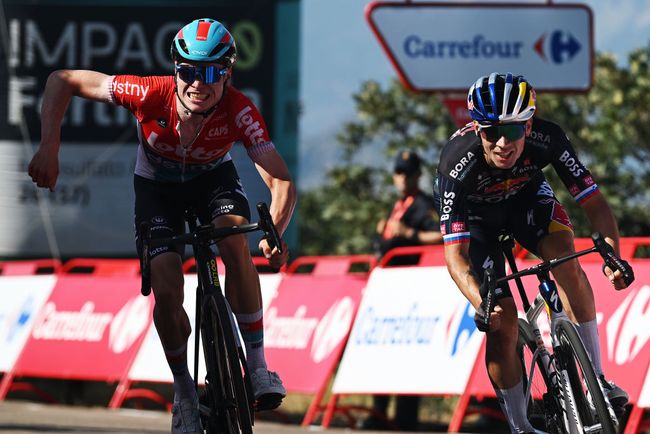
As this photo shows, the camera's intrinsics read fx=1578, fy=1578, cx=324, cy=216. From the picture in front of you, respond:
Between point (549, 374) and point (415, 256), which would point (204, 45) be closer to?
point (549, 374)

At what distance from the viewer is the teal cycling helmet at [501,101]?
8.17 m

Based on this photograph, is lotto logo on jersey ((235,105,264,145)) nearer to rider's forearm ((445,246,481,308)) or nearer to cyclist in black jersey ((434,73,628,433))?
cyclist in black jersey ((434,73,628,433))

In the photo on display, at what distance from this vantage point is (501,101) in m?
8.19

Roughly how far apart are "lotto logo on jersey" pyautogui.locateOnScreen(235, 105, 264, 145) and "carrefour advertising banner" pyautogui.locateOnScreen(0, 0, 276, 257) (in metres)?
14.2

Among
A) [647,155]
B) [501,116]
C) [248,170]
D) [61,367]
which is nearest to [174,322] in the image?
[501,116]

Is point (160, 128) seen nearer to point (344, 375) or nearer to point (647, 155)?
point (344, 375)

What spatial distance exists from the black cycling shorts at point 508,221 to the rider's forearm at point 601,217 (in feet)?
0.74

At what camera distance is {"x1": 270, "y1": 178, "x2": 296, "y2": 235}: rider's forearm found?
800 centimetres

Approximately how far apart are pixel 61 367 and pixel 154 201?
806 centimetres

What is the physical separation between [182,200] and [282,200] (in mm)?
752

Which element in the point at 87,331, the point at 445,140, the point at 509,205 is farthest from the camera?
the point at 445,140

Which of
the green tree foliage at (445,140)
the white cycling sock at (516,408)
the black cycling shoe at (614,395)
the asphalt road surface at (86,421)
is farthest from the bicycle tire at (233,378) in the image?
the green tree foliage at (445,140)

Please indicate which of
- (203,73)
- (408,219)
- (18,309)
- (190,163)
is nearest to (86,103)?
(18,309)

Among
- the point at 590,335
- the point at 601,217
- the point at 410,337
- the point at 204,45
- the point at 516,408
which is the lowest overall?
the point at 410,337
